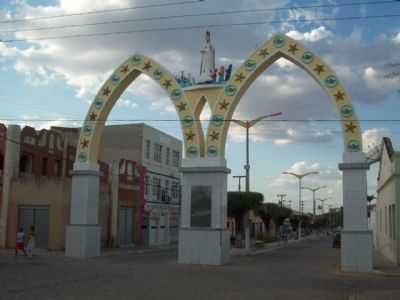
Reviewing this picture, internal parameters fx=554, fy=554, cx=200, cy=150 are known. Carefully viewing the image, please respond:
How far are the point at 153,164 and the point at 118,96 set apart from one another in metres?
20.5

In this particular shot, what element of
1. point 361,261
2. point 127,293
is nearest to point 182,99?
point 361,261

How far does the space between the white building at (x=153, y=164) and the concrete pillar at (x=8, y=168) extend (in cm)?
1307

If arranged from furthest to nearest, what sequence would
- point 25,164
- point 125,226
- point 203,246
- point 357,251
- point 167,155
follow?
point 167,155 < point 125,226 < point 25,164 < point 203,246 < point 357,251

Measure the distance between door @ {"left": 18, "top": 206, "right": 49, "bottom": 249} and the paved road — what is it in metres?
8.94

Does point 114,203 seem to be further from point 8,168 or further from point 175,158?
point 175,158

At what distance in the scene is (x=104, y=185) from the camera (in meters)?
35.6

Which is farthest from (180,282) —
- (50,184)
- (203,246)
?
(50,184)

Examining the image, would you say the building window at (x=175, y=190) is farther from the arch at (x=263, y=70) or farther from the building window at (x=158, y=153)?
the arch at (x=263, y=70)

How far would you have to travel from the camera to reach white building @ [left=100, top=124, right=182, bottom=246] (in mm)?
43500

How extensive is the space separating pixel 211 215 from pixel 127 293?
9.04 meters

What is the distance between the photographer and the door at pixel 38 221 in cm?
3102

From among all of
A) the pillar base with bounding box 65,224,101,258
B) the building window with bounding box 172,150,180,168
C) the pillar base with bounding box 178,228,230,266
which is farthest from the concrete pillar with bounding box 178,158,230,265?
the building window with bounding box 172,150,180,168

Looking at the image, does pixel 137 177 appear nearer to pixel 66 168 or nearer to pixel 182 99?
pixel 66 168

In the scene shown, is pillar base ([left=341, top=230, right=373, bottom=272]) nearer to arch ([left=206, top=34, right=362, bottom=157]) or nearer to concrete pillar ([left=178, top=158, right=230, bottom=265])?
arch ([left=206, top=34, right=362, bottom=157])
